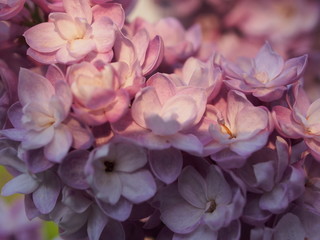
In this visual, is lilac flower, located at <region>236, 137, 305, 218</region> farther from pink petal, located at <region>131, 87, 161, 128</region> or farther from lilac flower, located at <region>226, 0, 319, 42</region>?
lilac flower, located at <region>226, 0, 319, 42</region>

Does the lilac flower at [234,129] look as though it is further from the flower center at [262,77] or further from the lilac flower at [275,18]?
the lilac flower at [275,18]

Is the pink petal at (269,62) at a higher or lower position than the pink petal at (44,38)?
lower

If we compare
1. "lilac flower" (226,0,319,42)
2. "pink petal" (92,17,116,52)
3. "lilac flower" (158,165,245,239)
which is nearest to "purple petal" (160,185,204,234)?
"lilac flower" (158,165,245,239)

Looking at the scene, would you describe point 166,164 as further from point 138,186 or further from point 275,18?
point 275,18

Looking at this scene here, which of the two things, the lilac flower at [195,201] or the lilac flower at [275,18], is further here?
the lilac flower at [275,18]

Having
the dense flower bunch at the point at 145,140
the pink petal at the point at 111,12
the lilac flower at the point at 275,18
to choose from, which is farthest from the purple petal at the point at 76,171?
the lilac flower at the point at 275,18

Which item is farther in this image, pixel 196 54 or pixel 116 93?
pixel 196 54

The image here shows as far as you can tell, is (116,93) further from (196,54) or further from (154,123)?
(196,54)

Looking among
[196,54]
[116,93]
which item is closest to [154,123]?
[116,93]
